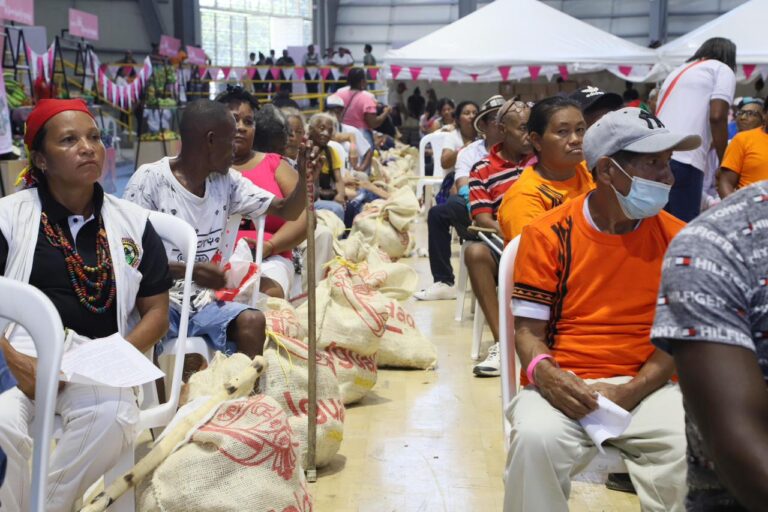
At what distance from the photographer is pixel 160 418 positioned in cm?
292

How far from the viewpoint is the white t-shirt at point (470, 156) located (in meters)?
6.29

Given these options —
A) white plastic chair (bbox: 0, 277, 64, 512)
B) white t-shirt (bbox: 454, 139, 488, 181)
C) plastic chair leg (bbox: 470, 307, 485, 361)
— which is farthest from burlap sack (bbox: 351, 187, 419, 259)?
white plastic chair (bbox: 0, 277, 64, 512)

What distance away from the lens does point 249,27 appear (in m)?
29.8

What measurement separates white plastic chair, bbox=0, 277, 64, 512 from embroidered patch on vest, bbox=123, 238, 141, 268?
2.25ft

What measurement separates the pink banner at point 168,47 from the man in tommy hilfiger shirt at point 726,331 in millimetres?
16118

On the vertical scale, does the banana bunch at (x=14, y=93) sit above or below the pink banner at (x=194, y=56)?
below

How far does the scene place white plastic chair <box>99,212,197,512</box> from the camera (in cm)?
270

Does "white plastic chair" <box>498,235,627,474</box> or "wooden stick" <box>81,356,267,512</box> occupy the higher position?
"white plastic chair" <box>498,235,627,474</box>

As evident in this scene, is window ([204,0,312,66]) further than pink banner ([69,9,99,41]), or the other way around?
window ([204,0,312,66])

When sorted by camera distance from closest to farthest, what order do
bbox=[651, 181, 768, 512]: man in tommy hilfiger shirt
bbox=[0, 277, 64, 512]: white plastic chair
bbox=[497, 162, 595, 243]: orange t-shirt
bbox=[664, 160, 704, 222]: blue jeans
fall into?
bbox=[651, 181, 768, 512]: man in tommy hilfiger shirt
bbox=[0, 277, 64, 512]: white plastic chair
bbox=[497, 162, 595, 243]: orange t-shirt
bbox=[664, 160, 704, 222]: blue jeans

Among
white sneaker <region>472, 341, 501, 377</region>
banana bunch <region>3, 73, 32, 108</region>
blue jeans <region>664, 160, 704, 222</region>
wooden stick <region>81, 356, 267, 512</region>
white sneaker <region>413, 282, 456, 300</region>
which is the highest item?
banana bunch <region>3, 73, 32, 108</region>

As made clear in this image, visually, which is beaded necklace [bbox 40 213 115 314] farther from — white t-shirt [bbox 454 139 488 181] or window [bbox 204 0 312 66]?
window [bbox 204 0 312 66]

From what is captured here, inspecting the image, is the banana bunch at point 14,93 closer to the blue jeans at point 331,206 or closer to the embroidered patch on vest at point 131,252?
the blue jeans at point 331,206

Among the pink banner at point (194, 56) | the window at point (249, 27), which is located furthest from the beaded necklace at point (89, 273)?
the window at point (249, 27)
